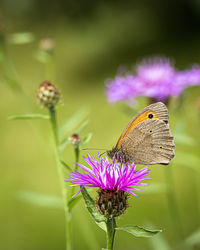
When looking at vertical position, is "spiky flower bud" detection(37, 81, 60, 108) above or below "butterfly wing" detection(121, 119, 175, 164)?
above

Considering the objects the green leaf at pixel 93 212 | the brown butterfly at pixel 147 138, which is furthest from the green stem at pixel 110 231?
the brown butterfly at pixel 147 138

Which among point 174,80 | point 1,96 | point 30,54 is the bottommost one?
point 174,80

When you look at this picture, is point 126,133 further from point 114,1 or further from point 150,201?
point 114,1

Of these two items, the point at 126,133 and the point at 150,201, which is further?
the point at 150,201

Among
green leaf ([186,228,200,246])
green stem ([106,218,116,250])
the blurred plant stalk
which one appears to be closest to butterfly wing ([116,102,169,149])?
green stem ([106,218,116,250])

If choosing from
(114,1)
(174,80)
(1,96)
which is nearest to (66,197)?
(174,80)

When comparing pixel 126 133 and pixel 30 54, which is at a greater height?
pixel 30 54

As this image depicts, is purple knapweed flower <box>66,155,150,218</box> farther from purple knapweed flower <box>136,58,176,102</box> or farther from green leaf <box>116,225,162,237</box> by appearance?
purple knapweed flower <box>136,58,176,102</box>
